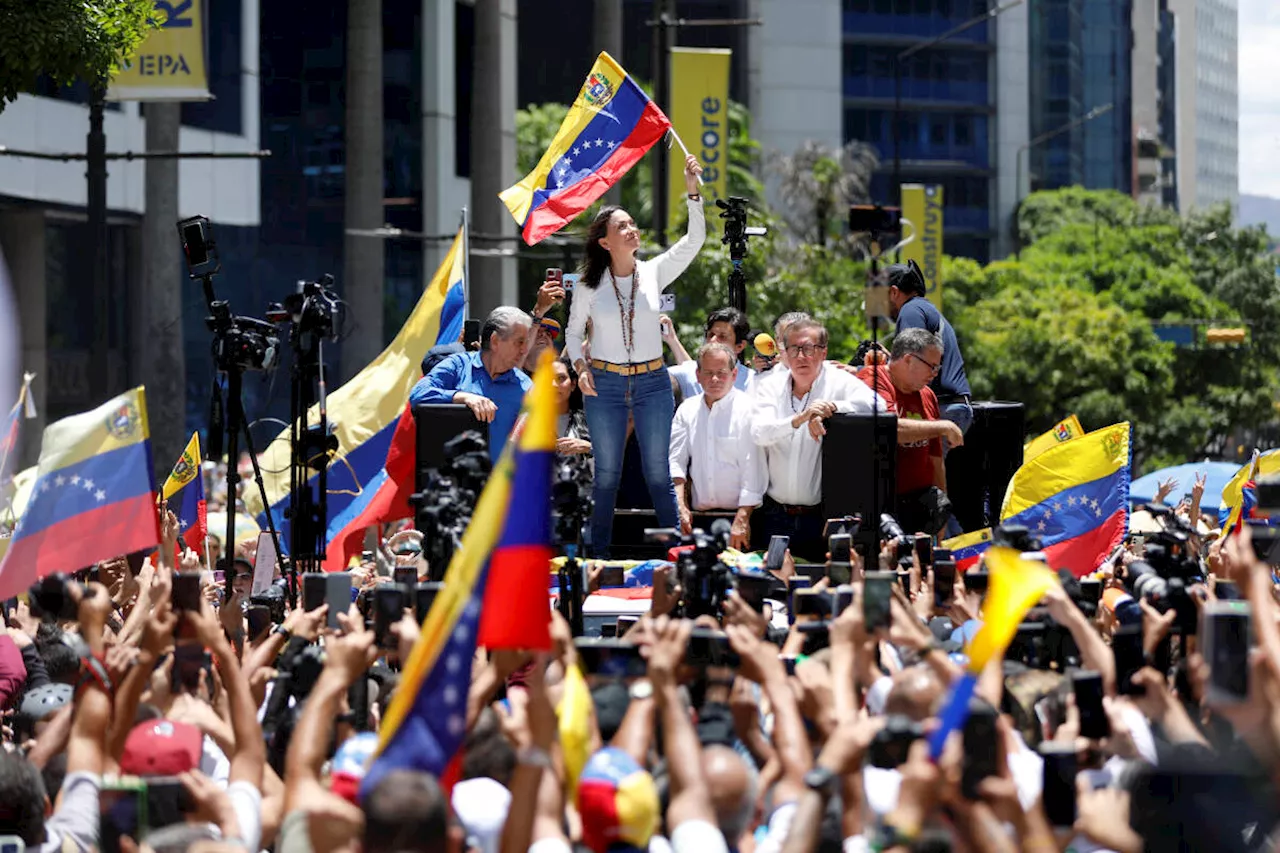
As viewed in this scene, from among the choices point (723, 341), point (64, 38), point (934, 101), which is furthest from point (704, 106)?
point (934, 101)

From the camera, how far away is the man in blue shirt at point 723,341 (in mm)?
11023

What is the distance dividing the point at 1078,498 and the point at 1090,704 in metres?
5.08

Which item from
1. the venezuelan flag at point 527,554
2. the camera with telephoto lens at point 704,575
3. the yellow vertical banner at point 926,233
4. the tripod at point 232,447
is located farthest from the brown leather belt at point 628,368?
the yellow vertical banner at point 926,233

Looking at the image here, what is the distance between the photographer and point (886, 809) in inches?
197

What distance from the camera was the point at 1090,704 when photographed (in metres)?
5.15

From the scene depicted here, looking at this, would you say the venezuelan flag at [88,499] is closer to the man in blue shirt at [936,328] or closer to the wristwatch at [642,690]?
the wristwatch at [642,690]

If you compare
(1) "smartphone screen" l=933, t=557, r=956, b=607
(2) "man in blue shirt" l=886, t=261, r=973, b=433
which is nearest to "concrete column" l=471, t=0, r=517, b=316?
(2) "man in blue shirt" l=886, t=261, r=973, b=433

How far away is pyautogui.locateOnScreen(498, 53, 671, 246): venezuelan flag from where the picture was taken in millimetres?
11773

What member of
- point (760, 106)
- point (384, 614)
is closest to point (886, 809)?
point (384, 614)

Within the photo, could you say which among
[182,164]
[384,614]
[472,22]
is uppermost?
[472,22]

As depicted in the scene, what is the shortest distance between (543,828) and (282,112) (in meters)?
32.3

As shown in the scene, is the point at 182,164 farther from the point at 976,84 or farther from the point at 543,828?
the point at 976,84

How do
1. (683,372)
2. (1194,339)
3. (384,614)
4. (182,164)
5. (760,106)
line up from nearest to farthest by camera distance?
(384,614), (683,372), (182,164), (1194,339), (760,106)

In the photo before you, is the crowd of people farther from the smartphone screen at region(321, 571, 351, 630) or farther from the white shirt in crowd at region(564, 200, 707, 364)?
the white shirt in crowd at region(564, 200, 707, 364)
